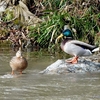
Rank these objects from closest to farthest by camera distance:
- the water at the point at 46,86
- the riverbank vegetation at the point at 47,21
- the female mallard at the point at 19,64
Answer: the water at the point at 46,86, the female mallard at the point at 19,64, the riverbank vegetation at the point at 47,21

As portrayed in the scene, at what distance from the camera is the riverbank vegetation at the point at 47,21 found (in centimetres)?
1332

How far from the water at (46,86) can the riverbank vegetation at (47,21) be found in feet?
12.3

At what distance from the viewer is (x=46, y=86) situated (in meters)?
7.56

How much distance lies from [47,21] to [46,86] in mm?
6513

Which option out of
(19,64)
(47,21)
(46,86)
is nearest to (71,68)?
(19,64)

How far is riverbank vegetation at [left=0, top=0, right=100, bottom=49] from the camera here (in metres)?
13.3

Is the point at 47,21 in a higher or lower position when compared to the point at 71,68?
higher

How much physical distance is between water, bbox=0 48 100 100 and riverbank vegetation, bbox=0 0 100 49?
3747 mm

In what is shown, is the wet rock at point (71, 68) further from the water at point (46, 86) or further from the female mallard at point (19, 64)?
the female mallard at point (19, 64)

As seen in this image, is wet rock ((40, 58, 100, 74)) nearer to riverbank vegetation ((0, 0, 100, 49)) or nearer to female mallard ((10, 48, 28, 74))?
female mallard ((10, 48, 28, 74))

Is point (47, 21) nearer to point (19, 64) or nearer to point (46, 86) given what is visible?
point (19, 64)

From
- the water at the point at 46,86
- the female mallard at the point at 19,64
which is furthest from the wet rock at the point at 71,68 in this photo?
the female mallard at the point at 19,64

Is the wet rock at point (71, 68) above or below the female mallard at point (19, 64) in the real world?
below

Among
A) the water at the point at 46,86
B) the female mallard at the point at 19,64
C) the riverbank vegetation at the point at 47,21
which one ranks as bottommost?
the water at the point at 46,86
